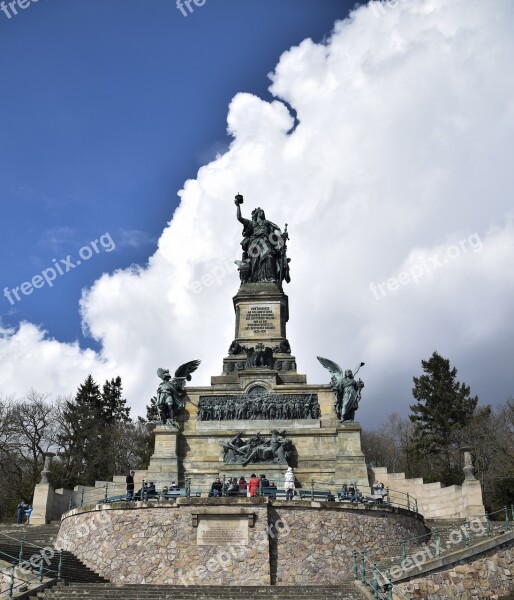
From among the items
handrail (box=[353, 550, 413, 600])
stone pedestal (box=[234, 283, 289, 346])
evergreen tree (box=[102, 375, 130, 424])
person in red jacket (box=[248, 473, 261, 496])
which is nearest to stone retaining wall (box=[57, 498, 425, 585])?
handrail (box=[353, 550, 413, 600])

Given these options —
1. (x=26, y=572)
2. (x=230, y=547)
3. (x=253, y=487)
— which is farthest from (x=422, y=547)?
(x=26, y=572)

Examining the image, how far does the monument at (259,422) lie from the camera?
3131 centimetres

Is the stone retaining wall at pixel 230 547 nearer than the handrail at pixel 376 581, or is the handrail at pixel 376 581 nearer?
the handrail at pixel 376 581

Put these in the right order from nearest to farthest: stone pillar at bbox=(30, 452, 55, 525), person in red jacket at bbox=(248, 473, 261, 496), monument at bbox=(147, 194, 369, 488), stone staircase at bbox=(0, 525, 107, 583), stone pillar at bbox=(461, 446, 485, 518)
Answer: stone staircase at bbox=(0, 525, 107, 583), person in red jacket at bbox=(248, 473, 261, 496), stone pillar at bbox=(461, 446, 485, 518), stone pillar at bbox=(30, 452, 55, 525), monument at bbox=(147, 194, 369, 488)

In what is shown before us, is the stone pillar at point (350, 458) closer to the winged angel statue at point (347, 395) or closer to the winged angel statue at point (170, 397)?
the winged angel statue at point (347, 395)

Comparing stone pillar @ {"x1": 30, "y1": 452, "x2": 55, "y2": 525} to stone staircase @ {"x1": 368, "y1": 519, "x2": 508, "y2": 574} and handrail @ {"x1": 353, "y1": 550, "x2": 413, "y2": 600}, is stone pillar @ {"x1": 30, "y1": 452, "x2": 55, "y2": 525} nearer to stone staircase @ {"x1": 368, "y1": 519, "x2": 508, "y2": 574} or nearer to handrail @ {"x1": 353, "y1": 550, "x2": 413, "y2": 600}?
handrail @ {"x1": 353, "y1": 550, "x2": 413, "y2": 600}

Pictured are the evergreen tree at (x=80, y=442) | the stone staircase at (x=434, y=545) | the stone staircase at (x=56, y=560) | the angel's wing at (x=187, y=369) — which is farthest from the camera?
the evergreen tree at (x=80, y=442)

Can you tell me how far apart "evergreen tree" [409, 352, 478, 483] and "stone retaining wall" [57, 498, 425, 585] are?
98.0 feet

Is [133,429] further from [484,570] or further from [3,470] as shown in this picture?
[484,570]

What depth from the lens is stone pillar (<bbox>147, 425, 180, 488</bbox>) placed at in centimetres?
3158

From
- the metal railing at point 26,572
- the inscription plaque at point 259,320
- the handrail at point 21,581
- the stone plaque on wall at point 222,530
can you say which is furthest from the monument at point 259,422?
the handrail at point 21,581

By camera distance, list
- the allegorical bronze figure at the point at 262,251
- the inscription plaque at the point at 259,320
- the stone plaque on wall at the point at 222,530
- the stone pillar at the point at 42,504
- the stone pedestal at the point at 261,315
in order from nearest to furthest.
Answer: the stone plaque on wall at the point at 222,530
the stone pillar at the point at 42,504
the stone pedestal at the point at 261,315
the inscription plaque at the point at 259,320
the allegorical bronze figure at the point at 262,251

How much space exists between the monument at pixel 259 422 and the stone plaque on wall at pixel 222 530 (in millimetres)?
9203

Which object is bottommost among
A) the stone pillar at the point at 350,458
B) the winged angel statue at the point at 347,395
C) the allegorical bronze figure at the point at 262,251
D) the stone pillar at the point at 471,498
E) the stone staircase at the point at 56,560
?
the stone staircase at the point at 56,560
